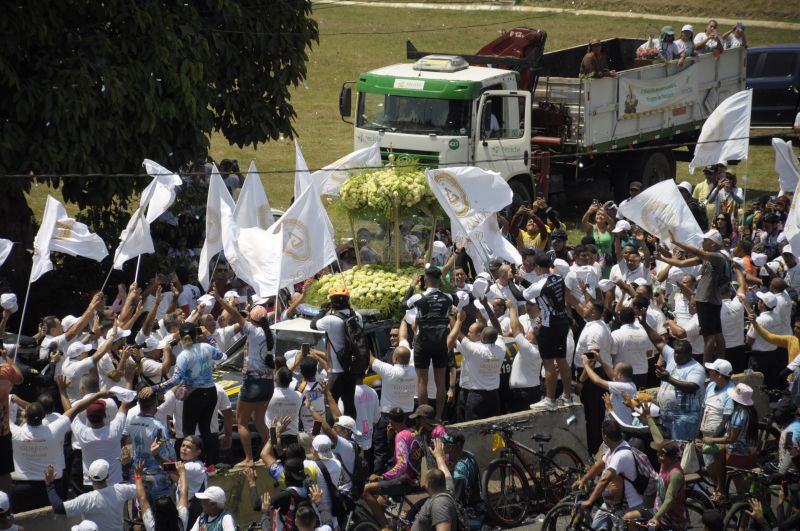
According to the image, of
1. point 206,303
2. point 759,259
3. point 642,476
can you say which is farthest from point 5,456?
point 759,259

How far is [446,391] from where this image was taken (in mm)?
14664

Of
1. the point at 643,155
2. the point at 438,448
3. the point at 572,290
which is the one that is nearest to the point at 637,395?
the point at 438,448

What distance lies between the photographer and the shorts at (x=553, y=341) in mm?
14328

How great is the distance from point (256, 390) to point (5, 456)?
262 cm

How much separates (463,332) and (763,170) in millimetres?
17211

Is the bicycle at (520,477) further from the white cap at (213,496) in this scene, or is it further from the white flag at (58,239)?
the white flag at (58,239)

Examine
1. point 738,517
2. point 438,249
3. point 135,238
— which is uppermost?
point 135,238

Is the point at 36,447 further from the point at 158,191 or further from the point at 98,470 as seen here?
the point at 158,191

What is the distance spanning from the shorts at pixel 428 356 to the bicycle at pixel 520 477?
3.17ft

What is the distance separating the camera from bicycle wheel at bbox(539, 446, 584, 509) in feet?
43.9

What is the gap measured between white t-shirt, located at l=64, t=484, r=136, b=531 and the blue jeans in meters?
5.66

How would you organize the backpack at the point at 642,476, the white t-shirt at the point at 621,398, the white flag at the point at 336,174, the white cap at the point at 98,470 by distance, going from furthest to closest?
the white flag at the point at 336,174 → the white t-shirt at the point at 621,398 → the backpack at the point at 642,476 → the white cap at the point at 98,470

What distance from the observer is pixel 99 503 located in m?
11.0

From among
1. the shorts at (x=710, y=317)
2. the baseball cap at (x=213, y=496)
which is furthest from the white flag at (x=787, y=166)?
the baseball cap at (x=213, y=496)
